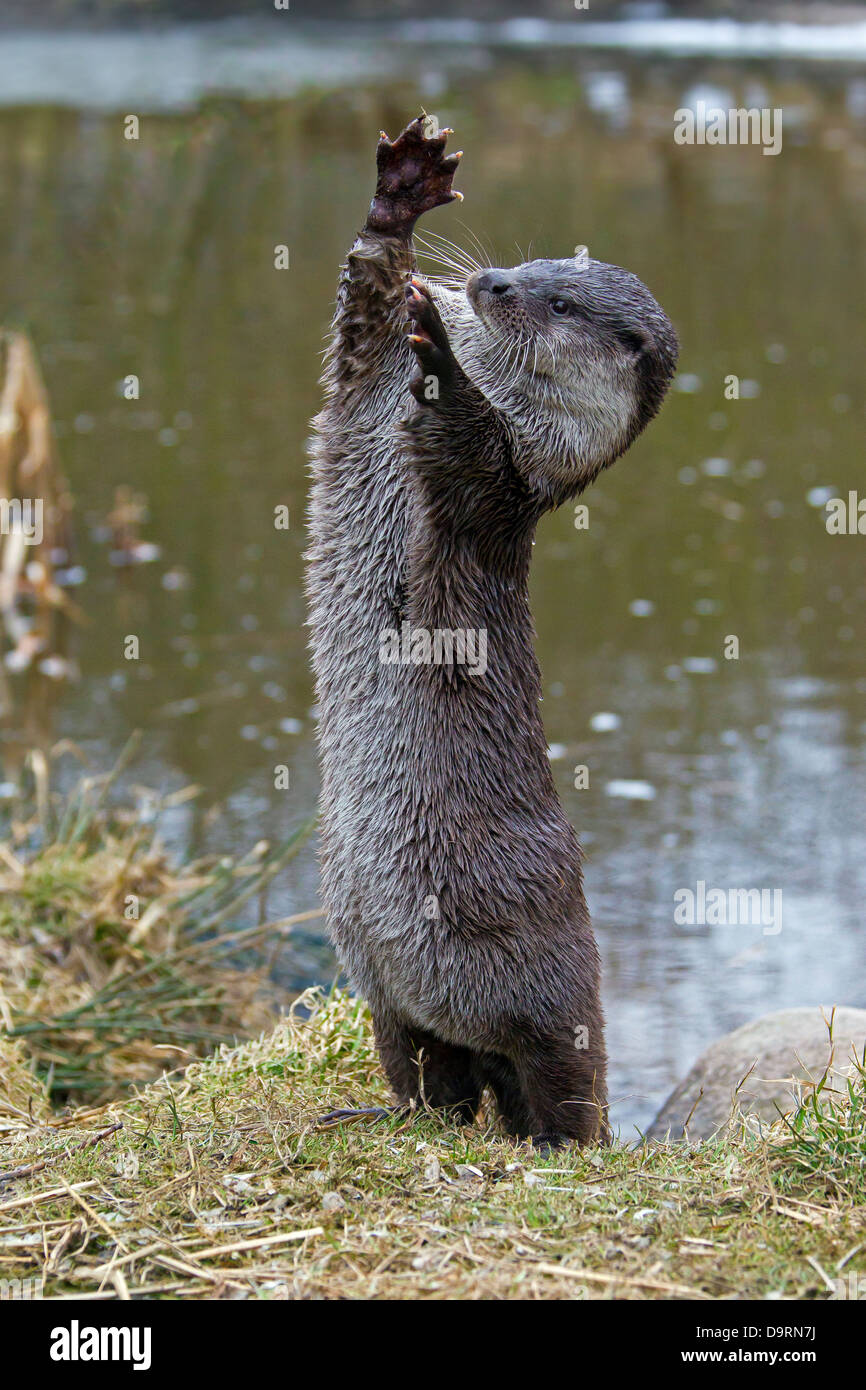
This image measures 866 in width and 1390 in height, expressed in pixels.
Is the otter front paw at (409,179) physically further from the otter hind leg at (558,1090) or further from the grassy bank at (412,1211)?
the grassy bank at (412,1211)

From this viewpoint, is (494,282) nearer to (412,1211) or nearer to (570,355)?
(570,355)

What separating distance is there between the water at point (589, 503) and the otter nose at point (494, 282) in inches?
2.8

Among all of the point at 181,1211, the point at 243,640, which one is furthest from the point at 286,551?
the point at 181,1211

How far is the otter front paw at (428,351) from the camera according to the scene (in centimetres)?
398

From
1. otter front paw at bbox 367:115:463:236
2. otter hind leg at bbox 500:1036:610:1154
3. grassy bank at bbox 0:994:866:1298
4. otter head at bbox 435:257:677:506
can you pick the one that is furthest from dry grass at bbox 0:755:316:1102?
otter front paw at bbox 367:115:463:236

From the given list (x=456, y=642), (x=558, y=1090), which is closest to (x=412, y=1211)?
(x=558, y=1090)

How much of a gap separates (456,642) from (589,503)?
8.47 metres

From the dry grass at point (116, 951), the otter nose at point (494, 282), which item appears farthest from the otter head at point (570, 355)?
the dry grass at point (116, 951)

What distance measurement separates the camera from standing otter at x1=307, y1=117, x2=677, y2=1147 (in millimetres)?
4152

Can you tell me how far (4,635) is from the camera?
34.1 ft

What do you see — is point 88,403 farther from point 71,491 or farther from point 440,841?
point 440,841

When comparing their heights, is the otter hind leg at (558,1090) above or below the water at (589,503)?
below

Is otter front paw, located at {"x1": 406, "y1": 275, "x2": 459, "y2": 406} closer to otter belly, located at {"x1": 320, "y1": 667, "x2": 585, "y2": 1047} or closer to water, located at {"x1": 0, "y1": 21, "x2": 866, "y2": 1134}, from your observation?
water, located at {"x1": 0, "y1": 21, "x2": 866, "y2": 1134}

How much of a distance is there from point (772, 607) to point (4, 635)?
4.86 meters
